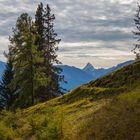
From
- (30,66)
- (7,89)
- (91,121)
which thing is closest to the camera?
(91,121)

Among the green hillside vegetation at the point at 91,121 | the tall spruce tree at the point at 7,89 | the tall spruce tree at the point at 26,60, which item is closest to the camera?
the green hillside vegetation at the point at 91,121

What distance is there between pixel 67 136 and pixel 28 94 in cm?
3661

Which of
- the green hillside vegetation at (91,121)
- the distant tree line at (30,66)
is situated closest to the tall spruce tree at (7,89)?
the distant tree line at (30,66)

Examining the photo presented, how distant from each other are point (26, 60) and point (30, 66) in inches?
34.3

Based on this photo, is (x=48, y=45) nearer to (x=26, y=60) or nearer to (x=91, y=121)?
(x=26, y=60)

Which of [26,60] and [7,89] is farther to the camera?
[7,89]

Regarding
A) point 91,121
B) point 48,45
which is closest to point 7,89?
point 48,45

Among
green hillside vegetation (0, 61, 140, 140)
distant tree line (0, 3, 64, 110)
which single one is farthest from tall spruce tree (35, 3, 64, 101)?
green hillside vegetation (0, 61, 140, 140)

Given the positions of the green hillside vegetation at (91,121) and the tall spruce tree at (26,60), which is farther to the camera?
the tall spruce tree at (26,60)

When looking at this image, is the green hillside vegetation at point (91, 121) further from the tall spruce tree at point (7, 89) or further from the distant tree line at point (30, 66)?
the tall spruce tree at point (7, 89)

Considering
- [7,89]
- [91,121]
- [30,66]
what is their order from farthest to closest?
[7,89] → [30,66] → [91,121]

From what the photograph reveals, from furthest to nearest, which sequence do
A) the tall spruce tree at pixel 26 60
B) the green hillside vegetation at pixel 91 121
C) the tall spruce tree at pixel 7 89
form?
the tall spruce tree at pixel 7 89 → the tall spruce tree at pixel 26 60 → the green hillside vegetation at pixel 91 121

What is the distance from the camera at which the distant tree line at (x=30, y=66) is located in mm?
46562

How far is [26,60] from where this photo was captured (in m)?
46.8
